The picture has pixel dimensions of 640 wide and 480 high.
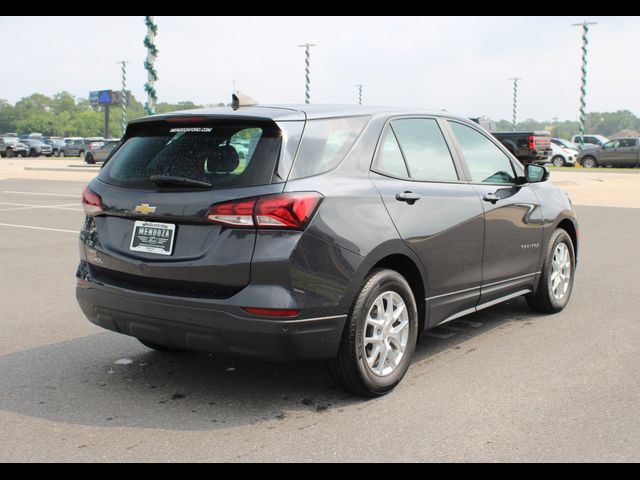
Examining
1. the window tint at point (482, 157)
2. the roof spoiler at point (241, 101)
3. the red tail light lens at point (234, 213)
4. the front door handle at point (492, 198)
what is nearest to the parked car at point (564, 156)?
the window tint at point (482, 157)

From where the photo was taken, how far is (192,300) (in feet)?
13.8

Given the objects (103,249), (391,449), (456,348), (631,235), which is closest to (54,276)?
(103,249)

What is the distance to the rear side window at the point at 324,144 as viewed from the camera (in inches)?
170

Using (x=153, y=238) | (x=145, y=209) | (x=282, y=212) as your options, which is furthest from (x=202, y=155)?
(x=282, y=212)

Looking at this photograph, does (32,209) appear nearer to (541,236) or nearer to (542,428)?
(541,236)

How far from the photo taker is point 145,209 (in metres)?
4.41

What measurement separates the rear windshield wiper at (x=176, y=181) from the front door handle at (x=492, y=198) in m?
2.28

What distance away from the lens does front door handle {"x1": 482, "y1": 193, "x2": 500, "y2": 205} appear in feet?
18.6

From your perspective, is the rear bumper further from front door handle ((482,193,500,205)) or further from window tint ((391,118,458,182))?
front door handle ((482,193,500,205))

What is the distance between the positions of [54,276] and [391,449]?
5.87 metres

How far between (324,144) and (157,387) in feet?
5.91

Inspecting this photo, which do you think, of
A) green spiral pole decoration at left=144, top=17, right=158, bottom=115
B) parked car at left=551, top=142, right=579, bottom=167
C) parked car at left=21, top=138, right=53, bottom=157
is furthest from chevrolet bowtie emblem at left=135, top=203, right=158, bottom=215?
parked car at left=21, top=138, right=53, bottom=157

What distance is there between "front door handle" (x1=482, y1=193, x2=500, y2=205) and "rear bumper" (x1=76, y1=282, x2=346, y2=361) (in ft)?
6.09

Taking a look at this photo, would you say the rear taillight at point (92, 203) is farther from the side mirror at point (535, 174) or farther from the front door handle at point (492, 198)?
the side mirror at point (535, 174)
